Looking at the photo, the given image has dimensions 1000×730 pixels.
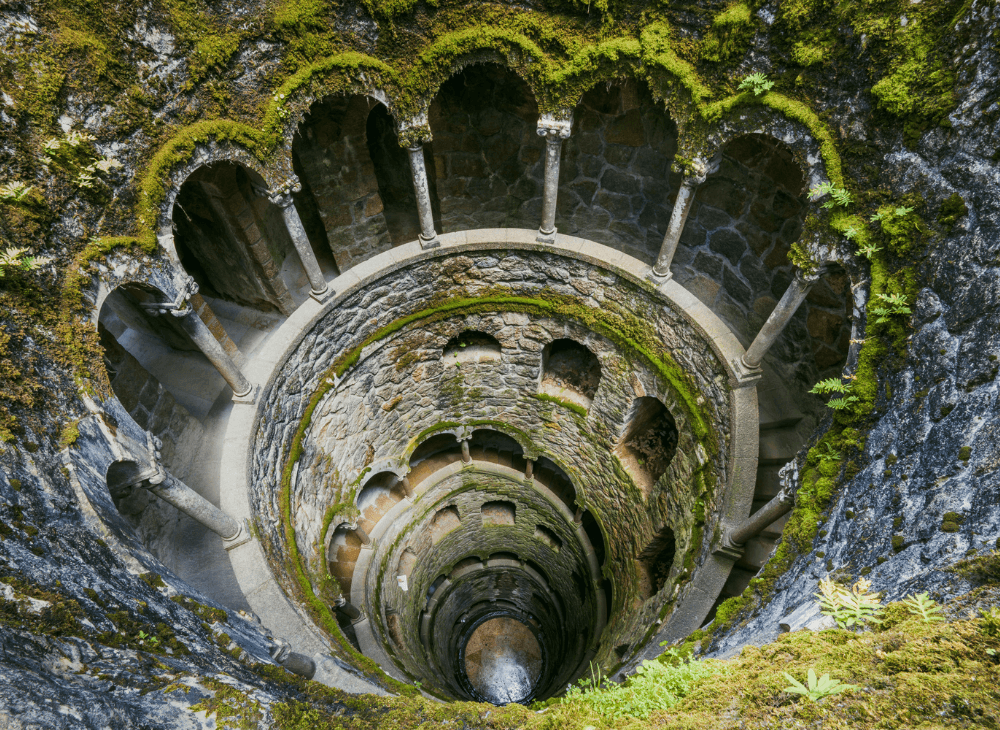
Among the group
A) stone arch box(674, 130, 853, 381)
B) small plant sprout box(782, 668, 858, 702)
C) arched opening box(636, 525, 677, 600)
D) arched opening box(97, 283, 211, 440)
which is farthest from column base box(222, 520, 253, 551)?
stone arch box(674, 130, 853, 381)

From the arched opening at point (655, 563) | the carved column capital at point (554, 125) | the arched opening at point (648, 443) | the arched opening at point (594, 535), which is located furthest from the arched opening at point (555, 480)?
the carved column capital at point (554, 125)

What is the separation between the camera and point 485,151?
12500 mm

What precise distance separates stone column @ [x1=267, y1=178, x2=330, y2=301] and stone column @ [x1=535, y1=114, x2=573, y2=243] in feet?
14.5

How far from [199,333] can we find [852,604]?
860cm

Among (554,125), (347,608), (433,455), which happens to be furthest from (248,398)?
(433,455)

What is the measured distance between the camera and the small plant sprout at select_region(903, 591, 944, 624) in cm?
272

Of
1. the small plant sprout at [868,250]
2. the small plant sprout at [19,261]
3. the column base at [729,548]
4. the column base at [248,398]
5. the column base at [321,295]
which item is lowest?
the column base at [729,548]

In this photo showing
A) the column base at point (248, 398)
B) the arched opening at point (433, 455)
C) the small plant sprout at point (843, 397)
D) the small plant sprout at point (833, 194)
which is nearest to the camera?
the small plant sprout at point (843, 397)

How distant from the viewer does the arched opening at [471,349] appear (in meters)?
12.5

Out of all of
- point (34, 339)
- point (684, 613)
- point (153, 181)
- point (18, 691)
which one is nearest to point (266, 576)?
point (34, 339)

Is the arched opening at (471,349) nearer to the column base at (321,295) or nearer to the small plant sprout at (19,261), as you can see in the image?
the column base at (321,295)

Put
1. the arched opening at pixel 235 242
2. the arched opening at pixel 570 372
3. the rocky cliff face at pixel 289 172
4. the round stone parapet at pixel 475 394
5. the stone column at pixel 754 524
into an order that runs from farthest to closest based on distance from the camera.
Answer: the arched opening at pixel 570 372, the arched opening at pixel 235 242, the round stone parapet at pixel 475 394, the stone column at pixel 754 524, the rocky cliff face at pixel 289 172

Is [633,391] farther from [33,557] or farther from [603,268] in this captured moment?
[33,557]

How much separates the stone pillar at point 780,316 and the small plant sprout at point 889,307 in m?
1.45
